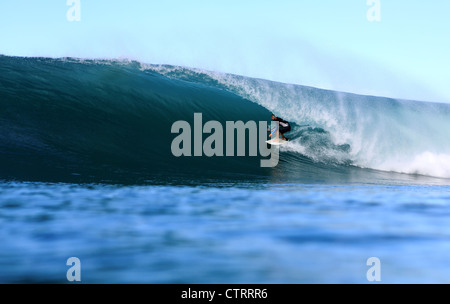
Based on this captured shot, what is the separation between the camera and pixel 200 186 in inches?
272

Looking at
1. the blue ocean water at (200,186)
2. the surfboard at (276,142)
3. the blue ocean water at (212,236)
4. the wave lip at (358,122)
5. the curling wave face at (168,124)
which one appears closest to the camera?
the blue ocean water at (212,236)

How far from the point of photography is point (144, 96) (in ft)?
42.7

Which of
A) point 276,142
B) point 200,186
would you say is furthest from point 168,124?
point 200,186

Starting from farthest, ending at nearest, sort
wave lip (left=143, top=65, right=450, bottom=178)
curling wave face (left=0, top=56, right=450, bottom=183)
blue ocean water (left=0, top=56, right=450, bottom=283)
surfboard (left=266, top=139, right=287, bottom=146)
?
wave lip (left=143, top=65, right=450, bottom=178)
surfboard (left=266, top=139, right=287, bottom=146)
curling wave face (left=0, top=56, right=450, bottom=183)
blue ocean water (left=0, top=56, right=450, bottom=283)

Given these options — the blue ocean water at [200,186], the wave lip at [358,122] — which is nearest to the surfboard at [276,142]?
the blue ocean water at [200,186]

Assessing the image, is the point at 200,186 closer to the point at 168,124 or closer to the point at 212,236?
the point at 212,236

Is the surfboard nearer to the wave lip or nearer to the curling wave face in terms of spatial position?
the curling wave face

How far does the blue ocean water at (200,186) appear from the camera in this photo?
3.38m

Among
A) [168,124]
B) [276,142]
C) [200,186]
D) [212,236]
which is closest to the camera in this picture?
[212,236]

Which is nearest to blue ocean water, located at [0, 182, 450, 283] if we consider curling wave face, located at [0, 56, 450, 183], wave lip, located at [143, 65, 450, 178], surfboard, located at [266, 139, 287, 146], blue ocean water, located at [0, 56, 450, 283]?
blue ocean water, located at [0, 56, 450, 283]

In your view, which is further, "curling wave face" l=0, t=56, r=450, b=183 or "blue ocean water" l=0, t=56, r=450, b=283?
"curling wave face" l=0, t=56, r=450, b=183

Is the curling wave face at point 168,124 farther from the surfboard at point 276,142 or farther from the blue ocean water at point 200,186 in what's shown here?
the surfboard at point 276,142

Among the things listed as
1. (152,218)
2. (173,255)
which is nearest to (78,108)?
(152,218)

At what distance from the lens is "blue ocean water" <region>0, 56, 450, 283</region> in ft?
11.1
